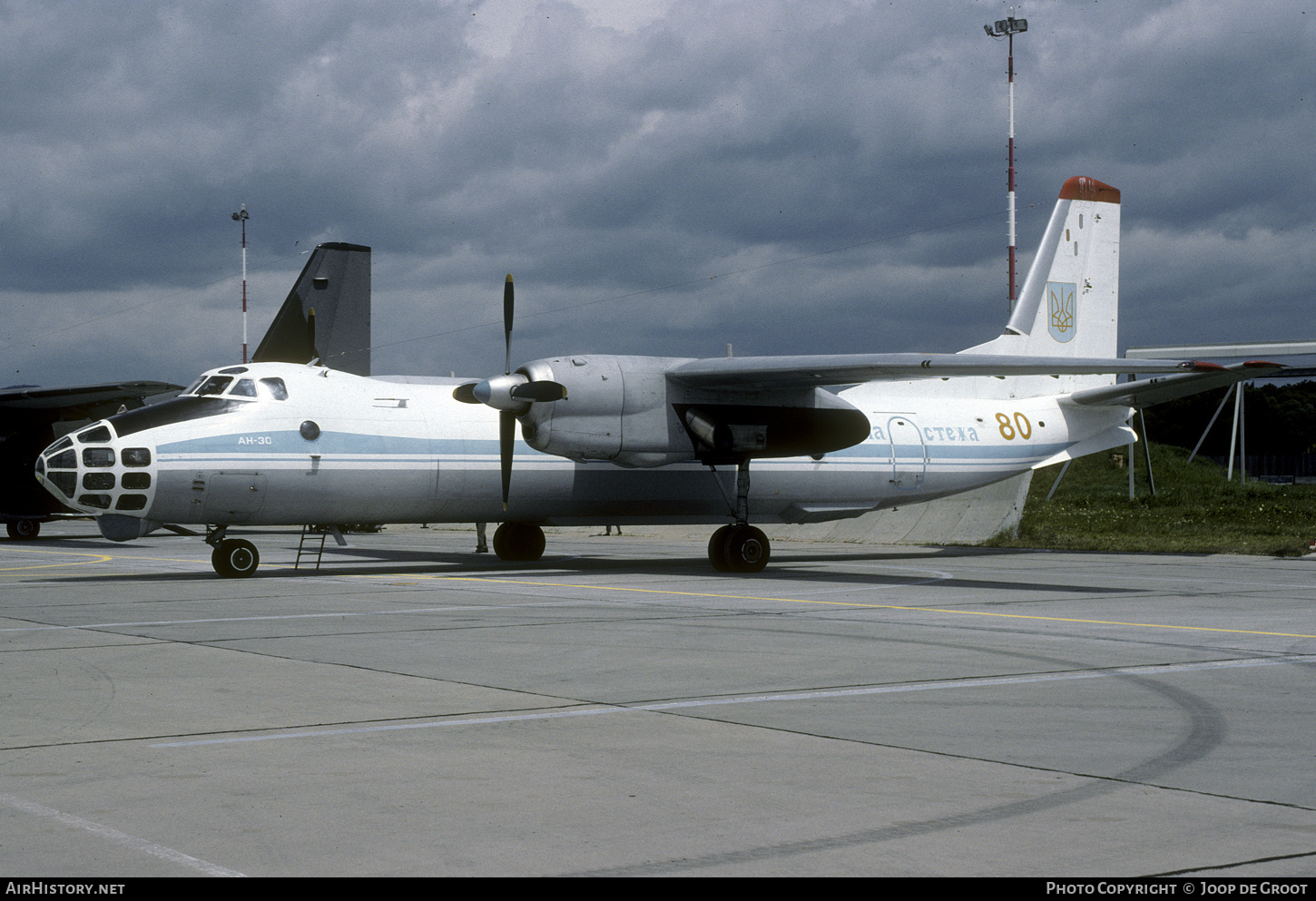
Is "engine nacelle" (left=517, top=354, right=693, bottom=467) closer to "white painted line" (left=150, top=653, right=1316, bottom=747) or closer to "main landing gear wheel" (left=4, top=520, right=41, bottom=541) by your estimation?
"white painted line" (left=150, top=653, right=1316, bottom=747)

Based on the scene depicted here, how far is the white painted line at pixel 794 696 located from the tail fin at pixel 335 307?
1245 inches

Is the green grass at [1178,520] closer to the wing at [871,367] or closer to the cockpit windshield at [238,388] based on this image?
the wing at [871,367]

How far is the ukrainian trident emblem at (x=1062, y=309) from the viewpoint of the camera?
2769cm

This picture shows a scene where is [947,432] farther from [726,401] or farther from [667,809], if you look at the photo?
[667,809]

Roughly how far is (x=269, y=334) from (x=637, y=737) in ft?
Answer: 116

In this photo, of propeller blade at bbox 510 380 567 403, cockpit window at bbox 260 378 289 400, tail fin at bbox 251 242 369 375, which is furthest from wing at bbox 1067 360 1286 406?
tail fin at bbox 251 242 369 375

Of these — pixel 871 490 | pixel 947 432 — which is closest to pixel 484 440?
pixel 871 490

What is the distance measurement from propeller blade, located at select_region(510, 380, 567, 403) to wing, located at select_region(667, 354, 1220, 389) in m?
2.22

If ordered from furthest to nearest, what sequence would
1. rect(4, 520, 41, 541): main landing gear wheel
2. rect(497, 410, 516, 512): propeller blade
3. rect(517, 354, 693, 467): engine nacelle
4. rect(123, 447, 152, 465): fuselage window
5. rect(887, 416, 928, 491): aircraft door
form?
rect(4, 520, 41, 541): main landing gear wheel < rect(887, 416, 928, 491): aircraft door < rect(497, 410, 516, 512): propeller blade < rect(517, 354, 693, 467): engine nacelle < rect(123, 447, 152, 465): fuselage window

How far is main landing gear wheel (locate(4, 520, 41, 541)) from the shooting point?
122ft

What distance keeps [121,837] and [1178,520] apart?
109ft

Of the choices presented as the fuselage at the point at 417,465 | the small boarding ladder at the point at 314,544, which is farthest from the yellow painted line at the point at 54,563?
the fuselage at the point at 417,465

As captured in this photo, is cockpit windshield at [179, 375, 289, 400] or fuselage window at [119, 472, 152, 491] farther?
cockpit windshield at [179, 375, 289, 400]

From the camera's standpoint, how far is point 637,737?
7113mm
